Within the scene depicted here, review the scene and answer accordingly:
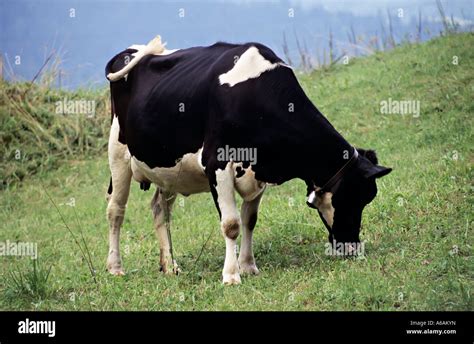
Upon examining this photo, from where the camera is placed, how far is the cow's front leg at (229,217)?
8188mm

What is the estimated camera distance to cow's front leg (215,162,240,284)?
819 centimetres

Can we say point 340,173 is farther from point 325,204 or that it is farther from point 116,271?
point 116,271

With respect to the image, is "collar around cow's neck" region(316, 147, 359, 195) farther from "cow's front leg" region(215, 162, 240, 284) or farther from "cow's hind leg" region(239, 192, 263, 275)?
"cow's front leg" region(215, 162, 240, 284)

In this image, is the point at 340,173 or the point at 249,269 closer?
the point at 340,173

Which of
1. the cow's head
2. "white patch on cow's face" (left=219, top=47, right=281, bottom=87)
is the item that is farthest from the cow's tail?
the cow's head

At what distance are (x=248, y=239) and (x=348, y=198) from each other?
1027 mm

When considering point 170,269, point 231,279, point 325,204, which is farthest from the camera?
point 170,269

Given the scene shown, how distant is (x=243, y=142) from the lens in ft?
26.8

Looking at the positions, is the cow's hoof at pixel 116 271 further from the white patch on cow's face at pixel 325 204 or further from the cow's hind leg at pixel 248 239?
the white patch on cow's face at pixel 325 204

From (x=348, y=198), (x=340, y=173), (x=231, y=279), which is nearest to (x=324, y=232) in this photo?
(x=348, y=198)

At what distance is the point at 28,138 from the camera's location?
15.7 metres

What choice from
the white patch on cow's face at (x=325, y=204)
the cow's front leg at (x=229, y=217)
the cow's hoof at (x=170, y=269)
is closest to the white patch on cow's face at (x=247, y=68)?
the cow's front leg at (x=229, y=217)

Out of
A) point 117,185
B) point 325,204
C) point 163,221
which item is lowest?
point 163,221

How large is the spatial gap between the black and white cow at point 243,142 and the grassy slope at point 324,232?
0.48 meters
